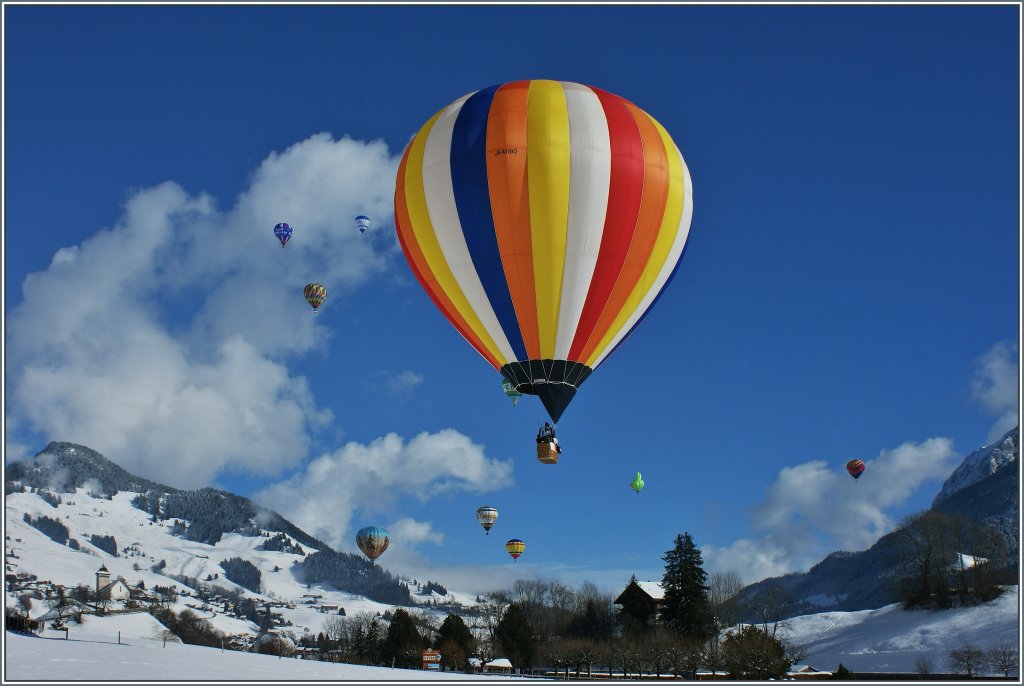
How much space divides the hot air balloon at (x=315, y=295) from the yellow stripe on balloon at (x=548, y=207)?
1236 inches

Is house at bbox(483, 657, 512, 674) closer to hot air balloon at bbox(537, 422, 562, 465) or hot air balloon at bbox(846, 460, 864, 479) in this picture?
hot air balloon at bbox(846, 460, 864, 479)

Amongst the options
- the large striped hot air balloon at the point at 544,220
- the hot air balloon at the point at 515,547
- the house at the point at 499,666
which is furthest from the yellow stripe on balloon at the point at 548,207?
the house at the point at 499,666

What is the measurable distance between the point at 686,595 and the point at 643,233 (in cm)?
4807

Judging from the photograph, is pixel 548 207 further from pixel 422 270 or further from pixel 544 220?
pixel 422 270

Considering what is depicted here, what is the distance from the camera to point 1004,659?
56812 mm

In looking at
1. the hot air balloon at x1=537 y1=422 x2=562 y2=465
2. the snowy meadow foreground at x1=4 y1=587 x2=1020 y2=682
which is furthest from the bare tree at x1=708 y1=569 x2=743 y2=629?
the hot air balloon at x1=537 y1=422 x2=562 y2=465

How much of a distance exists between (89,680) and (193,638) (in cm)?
14873

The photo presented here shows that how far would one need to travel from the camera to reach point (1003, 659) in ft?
186

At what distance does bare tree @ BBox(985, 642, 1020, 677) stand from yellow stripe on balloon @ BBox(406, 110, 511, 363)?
40764mm

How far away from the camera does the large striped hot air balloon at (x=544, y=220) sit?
30.6m

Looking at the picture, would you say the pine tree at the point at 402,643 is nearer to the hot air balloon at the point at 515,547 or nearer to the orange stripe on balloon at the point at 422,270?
the hot air balloon at the point at 515,547

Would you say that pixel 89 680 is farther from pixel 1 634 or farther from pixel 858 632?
pixel 858 632

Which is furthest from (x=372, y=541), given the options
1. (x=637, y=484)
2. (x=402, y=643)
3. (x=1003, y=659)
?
(x=1003, y=659)

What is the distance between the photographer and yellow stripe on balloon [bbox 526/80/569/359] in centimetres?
3044
